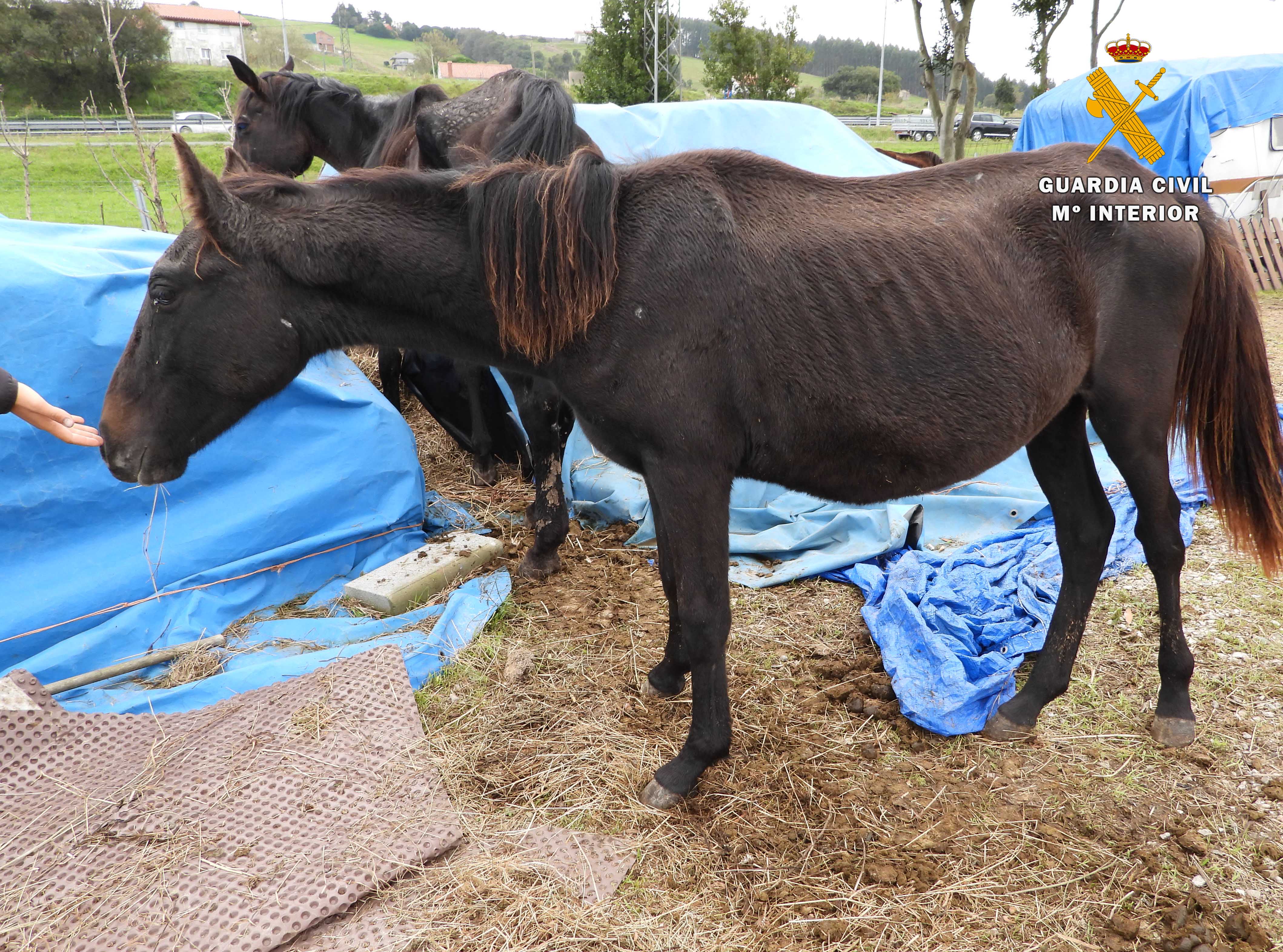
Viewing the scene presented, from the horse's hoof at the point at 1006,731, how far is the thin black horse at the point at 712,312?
101 centimetres

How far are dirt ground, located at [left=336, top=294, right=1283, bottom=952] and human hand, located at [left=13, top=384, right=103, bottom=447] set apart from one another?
1.55 m

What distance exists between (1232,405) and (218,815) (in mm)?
3738

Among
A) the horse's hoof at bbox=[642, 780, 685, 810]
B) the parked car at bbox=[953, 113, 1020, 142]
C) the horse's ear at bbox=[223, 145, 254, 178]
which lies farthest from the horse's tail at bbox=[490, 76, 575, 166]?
the parked car at bbox=[953, 113, 1020, 142]

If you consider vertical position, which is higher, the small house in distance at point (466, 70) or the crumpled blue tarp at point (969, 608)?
the small house in distance at point (466, 70)

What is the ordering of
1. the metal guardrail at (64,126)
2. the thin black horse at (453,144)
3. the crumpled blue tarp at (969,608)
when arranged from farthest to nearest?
the metal guardrail at (64,126)
the thin black horse at (453,144)
the crumpled blue tarp at (969,608)

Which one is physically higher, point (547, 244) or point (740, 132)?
point (740, 132)

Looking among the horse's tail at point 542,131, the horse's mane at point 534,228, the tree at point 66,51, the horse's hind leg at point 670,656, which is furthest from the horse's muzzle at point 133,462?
the tree at point 66,51

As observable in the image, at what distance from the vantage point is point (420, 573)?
3811 millimetres

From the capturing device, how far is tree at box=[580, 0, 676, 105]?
20.5 meters

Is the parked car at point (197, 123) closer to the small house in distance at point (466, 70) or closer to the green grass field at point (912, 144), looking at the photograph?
the green grass field at point (912, 144)

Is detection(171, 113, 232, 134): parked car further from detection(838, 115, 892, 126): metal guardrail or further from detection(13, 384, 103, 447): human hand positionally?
detection(838, 115, 892, 126): metal guardrail

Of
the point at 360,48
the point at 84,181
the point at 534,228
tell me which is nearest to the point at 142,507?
the point at 534,228

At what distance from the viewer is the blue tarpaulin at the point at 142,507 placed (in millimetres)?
3248

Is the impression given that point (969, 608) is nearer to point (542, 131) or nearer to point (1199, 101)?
point (542, 131)
